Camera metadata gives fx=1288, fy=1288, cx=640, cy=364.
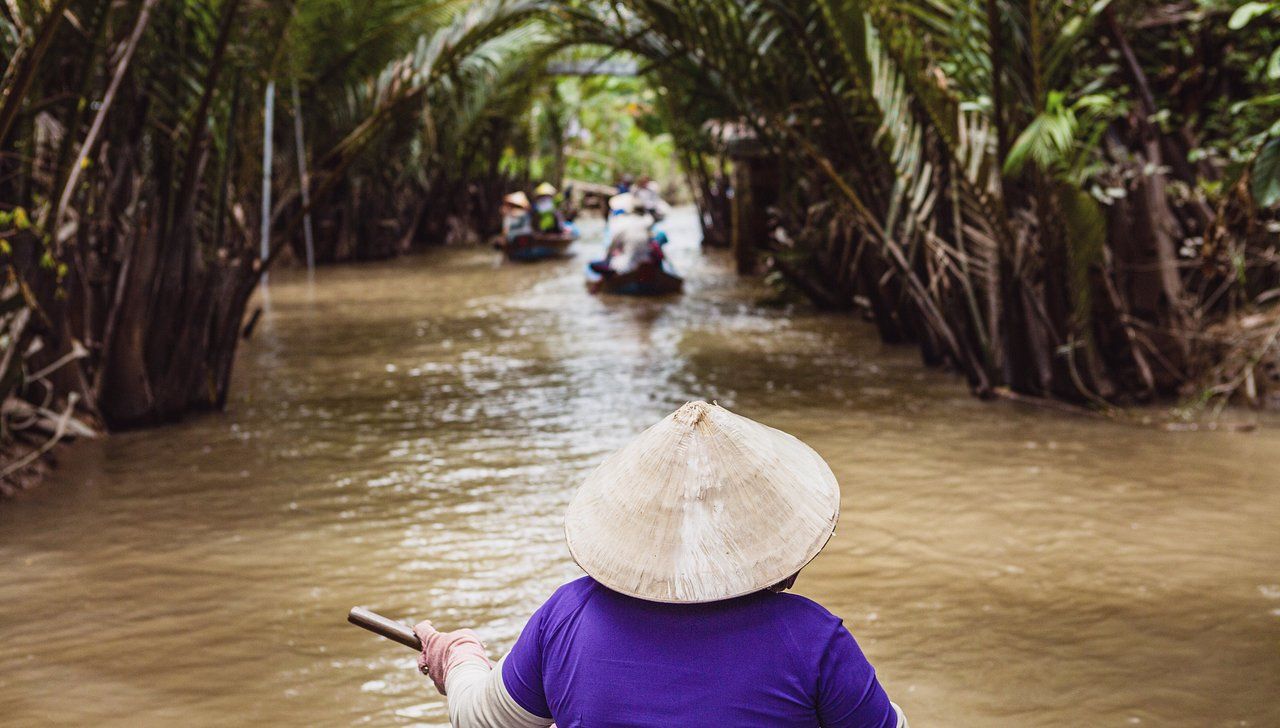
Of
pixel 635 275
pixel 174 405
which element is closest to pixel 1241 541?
pixel 174 405

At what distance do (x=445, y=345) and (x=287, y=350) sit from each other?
1.18 meters

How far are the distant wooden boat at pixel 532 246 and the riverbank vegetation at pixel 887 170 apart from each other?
9762 mm

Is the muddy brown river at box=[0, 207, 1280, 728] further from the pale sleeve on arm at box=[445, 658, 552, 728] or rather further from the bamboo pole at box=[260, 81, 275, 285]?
the pale sleeve on arm at box=[445, 658, 552, 728]

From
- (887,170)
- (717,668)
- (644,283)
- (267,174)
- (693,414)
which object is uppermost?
(267,174)

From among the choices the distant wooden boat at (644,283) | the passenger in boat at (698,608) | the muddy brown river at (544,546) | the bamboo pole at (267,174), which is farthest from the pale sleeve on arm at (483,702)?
the distant wooden boat at (644,283)

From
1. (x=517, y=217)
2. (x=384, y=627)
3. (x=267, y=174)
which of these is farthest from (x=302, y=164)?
(x=384, y=627)

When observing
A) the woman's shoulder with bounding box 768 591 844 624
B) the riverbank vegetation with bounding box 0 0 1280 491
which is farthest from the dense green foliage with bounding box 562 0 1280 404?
the woman's shoulder with bounding box 768 591 844 624

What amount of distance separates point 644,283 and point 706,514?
1123cm

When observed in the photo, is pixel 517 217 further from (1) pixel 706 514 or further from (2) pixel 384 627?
(1) pixel 706 514

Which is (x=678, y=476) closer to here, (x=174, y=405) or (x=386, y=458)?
(x=386, y=458)

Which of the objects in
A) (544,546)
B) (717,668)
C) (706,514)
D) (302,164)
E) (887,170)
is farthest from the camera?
(302,164)

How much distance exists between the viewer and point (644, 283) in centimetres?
1293

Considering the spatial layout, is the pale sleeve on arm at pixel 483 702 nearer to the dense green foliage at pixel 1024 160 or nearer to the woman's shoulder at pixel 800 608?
the woman's shoulder at pixel 800 608

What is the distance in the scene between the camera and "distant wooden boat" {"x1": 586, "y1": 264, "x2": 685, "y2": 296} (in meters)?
12.9
